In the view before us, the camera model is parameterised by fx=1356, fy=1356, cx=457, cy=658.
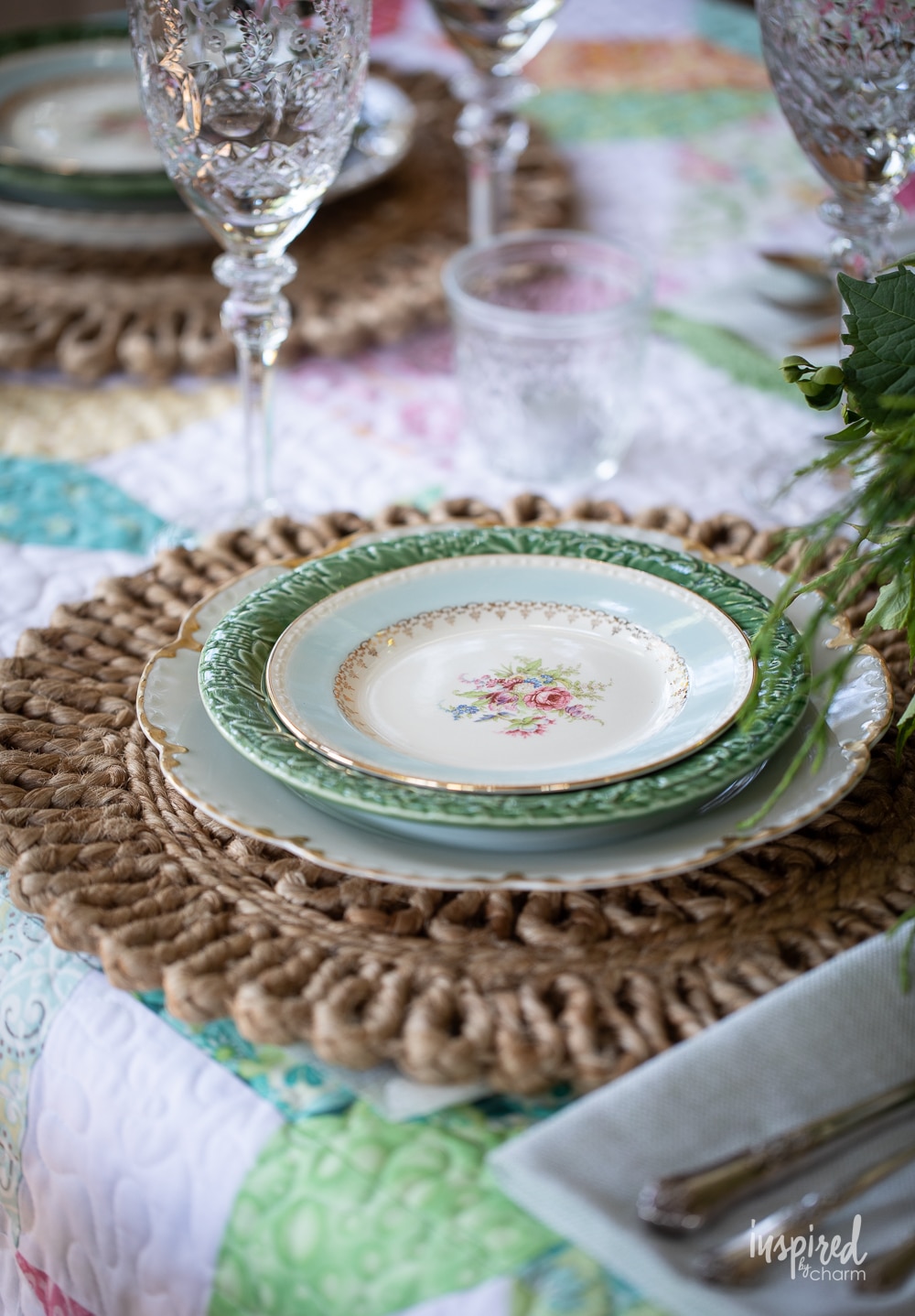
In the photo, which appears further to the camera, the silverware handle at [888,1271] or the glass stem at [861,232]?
the glass stem at [861,232]

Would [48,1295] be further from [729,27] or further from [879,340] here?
[729,27]

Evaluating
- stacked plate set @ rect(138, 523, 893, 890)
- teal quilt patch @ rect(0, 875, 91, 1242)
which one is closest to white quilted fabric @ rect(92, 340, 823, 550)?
stacked plate set @ rect(138, 523, 893, 890)

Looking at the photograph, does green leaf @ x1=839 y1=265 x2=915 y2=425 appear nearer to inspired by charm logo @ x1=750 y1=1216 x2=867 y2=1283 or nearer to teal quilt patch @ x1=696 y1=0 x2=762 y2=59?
inspired by charm logo @ x1=750 y1=1216 x2=867 y2=1283

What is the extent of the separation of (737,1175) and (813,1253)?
2 cm

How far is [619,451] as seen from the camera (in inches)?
31.9

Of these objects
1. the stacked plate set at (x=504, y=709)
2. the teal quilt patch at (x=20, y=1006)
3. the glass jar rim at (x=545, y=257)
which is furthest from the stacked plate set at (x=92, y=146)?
the teal quilt patch at (x=20, y=1006)

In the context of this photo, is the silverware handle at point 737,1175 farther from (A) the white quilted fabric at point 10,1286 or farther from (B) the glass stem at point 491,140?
(B) the glass stem at point 491,140

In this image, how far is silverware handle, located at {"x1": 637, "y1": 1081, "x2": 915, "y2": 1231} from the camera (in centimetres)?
33

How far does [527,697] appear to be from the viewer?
464 millimetres

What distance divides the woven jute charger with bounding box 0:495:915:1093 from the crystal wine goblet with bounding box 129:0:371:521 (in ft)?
0.90

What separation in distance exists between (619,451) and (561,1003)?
483 millimetres

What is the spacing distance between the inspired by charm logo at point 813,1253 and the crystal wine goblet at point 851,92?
447 millimetres

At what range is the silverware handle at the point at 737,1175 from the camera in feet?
1.07

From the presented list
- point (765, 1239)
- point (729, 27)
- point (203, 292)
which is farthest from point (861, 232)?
point (729, 27)
